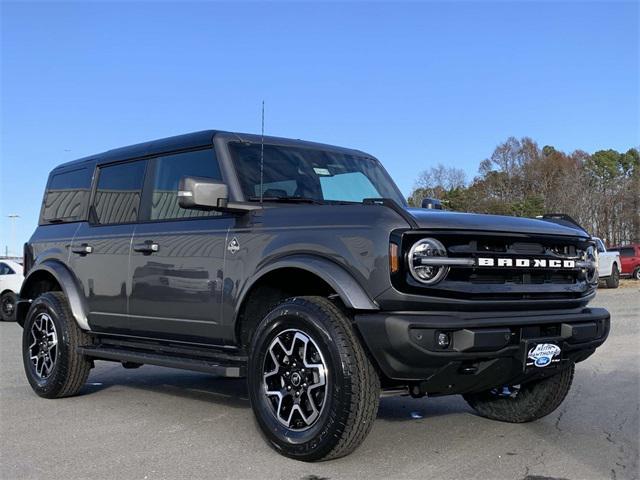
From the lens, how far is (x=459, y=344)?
395 cm

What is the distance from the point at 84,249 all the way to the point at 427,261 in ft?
11.7

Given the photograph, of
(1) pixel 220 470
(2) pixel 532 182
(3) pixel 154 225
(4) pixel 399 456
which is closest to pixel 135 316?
(3) pixel 154 225

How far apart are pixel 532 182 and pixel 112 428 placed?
51891 millimetres

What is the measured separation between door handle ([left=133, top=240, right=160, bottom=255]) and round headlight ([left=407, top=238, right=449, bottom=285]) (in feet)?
7.52

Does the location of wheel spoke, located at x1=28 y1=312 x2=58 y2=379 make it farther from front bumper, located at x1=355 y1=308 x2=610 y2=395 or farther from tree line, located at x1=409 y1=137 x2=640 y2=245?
tree line, located at x1=409 y1=137 x2=640 y2=245

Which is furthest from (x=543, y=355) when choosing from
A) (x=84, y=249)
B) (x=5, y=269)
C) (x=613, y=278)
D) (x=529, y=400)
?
(x=613, y=278)

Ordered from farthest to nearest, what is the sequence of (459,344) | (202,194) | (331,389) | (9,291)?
(9,291) < (202,194) < (331,389) < (459,344)

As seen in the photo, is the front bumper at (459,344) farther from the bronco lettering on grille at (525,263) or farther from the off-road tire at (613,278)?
the off-road tire at (613,278)

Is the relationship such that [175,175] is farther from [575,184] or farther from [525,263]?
[575,184]

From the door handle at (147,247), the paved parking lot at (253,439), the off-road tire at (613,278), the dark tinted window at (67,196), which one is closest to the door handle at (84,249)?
the dark tinted window at (67,196)

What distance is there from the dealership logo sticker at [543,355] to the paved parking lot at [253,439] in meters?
0.58

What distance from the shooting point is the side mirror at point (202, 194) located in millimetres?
4668

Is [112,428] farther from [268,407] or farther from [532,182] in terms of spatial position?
[532,182]

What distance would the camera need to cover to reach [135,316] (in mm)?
5742
